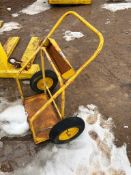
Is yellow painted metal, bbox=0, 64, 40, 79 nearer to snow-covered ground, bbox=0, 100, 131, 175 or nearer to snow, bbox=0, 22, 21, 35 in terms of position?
snow-covered ground, bbox=0, 100, 131, 175

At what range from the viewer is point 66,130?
3.77 meters

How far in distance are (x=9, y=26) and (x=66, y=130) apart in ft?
12.8

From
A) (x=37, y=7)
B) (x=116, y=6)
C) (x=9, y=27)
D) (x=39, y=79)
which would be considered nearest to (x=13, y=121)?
(x=39, y=79)

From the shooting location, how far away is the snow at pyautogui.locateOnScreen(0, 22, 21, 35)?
6.72m

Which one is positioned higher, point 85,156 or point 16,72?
point 16,72

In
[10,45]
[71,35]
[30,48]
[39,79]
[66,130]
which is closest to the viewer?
[66,130]

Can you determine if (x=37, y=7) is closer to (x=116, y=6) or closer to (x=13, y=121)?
(x=116, y=6)

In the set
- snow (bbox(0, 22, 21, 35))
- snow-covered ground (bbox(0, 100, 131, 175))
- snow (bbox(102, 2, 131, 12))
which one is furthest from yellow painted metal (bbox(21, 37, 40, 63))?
snow (bbox(102, 2, 131, 12))

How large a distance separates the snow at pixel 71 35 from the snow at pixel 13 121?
2301 mm

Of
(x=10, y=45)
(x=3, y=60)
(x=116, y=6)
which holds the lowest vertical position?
(x=116, y=6)

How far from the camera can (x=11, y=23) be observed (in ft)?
23.1

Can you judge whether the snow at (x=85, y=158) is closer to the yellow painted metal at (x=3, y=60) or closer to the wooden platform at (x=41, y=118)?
the wooden platform at (x=41, y=118)

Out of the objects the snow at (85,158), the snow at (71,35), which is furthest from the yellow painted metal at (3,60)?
the snow at (71,35)

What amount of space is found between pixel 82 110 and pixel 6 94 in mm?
1262
